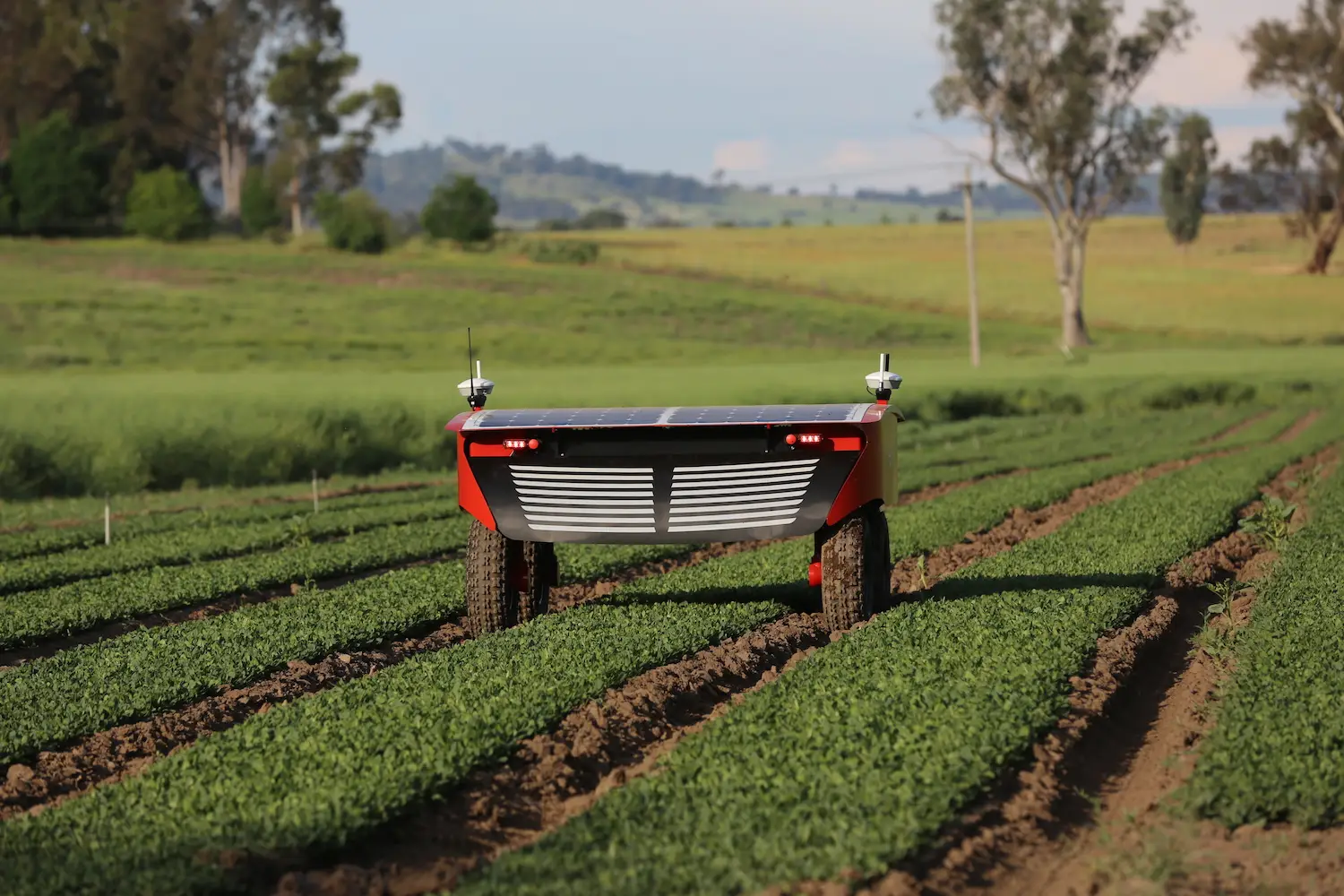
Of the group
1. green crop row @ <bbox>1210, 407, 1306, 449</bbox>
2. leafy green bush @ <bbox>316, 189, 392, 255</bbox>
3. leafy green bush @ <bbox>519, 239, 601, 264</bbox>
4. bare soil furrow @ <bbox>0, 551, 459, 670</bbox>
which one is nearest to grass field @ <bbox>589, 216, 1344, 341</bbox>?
leafy green bush @ <bbox>519, 239, 601, 264</bbox>

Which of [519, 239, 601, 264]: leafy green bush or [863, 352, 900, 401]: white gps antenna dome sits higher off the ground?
[519, 239, 601, 264]: leafy green bush

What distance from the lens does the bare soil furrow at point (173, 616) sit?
12.0m

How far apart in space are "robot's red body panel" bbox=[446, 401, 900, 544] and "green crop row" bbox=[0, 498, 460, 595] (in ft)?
20.6

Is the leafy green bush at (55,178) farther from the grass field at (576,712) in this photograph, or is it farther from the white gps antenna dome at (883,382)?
the white gps antenna dome at (883,382)

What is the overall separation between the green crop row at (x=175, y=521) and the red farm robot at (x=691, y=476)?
874cm

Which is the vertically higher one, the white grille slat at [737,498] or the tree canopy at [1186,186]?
the tree canopy at [1186,186]

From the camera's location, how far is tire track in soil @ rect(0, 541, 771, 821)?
7.99 metres

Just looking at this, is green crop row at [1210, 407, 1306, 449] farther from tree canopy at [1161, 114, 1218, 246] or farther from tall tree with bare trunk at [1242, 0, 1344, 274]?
tree canopy at [1161, 114, 1218, 246]

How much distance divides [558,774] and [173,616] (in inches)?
261

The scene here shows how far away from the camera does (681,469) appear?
35.6ft

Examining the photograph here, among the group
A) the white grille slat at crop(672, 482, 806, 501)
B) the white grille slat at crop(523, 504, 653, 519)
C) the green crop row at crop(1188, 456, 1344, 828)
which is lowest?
the green crop row at crop(1188, 456, 1344, 828)

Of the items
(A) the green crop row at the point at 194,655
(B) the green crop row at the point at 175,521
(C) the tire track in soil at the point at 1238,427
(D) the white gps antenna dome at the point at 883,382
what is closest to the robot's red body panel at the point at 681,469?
(D) the white gps antenna dome at the point at 883,382

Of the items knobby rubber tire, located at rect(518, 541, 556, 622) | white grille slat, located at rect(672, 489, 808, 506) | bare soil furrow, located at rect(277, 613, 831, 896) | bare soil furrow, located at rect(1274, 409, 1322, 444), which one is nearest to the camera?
bare soil furrow, located at rect(277, 613, 831, 896)

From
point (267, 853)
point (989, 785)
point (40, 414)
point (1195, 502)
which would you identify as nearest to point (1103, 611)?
point (989, 785)
